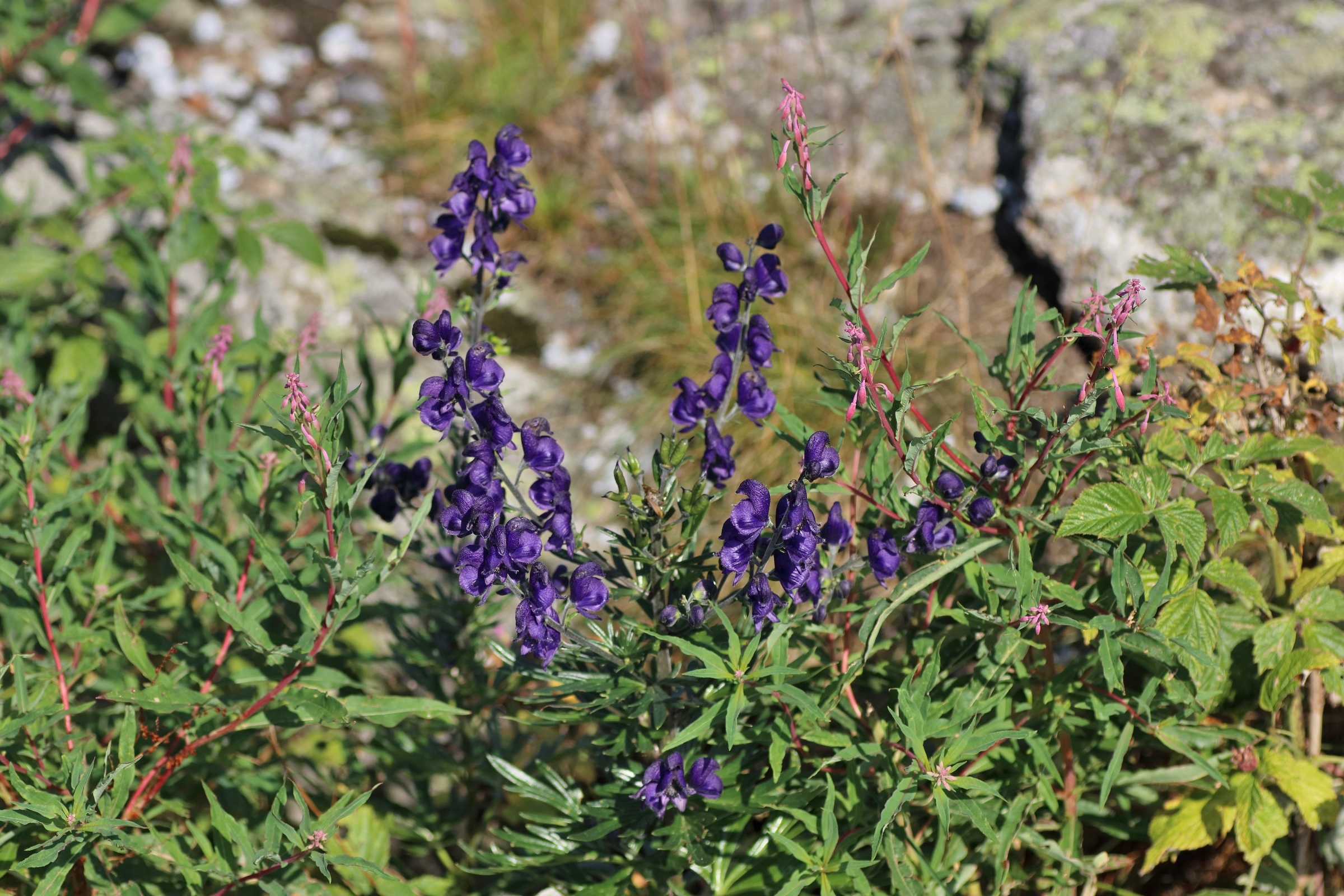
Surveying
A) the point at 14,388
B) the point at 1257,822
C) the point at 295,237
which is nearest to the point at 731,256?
the point at 1257,822

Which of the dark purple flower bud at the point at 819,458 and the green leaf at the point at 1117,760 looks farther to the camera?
the green leaf at the point at 1117,760

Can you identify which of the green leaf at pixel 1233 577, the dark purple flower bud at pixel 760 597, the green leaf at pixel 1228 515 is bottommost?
the dark purple flower bud at pixel 760 597

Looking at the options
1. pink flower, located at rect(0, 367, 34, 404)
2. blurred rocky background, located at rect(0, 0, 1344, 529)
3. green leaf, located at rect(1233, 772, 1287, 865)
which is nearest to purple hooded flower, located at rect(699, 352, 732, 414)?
green leaf, located at rect(1233, 772, 1287, 865)

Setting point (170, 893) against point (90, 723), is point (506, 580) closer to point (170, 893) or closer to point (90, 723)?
point (170, 893)

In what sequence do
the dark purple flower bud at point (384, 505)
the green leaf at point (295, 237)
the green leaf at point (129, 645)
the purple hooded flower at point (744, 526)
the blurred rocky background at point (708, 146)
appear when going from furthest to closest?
the blurred rocky background at point (708, 146), the green leaf at point (295, 237), the dark purple flower bud at point (384, 505), the green leaf at point (129, 645), the purple hooded flower at point (744, 526)

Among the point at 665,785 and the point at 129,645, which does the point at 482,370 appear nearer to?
the point at 665,785

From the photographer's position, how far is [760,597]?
155cm

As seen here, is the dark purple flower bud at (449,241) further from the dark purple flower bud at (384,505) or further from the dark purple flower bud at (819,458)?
the dark purple flower bud at (819,458)

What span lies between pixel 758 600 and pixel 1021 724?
66 centimetres

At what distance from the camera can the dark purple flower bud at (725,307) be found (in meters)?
1.69

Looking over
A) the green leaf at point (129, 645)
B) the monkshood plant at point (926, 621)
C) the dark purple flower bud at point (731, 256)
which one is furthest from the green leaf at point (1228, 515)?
the green leaf at point (129, 645)

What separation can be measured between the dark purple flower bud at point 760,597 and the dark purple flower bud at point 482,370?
47 centimetres

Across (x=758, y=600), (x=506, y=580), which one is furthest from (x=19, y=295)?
(x=758, y=600)

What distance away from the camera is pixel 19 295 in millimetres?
3223
